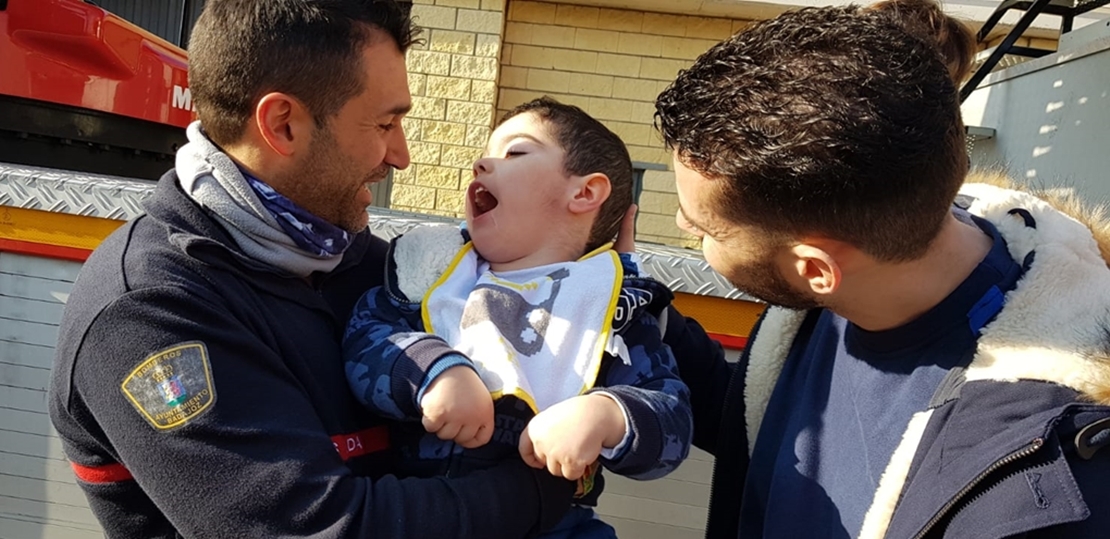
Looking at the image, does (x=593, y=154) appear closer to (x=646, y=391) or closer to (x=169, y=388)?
(x=646, y=391)

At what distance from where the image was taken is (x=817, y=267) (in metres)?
1.54

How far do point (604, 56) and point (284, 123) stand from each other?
5.56 meters

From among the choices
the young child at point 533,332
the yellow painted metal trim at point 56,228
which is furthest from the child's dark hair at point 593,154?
the yellow painted metal trim at point 56,228

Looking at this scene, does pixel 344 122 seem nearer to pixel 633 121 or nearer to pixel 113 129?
pixel 113 129

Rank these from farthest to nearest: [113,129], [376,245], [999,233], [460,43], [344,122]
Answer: [460,43] → [113,129] → [376,245] → [344,122] → [999,233]

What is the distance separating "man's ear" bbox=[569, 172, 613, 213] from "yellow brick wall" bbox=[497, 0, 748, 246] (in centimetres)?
496

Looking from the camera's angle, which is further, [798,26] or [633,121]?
[633,121]

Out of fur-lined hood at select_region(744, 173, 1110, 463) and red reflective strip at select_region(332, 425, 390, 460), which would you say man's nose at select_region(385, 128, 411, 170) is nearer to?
red reflective strip at select_region(332, 425, 390, 460)

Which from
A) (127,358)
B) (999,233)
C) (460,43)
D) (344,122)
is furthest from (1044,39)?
(127,358)

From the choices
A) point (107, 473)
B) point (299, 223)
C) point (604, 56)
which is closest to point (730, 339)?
point (299, 223)

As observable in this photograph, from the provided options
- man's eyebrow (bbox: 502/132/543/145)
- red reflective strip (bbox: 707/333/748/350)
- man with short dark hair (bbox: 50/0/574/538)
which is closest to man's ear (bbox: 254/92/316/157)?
man with short dark hair (bbox: 50/0/574/538)

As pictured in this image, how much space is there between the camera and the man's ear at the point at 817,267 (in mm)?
1510

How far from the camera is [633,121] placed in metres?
7.03

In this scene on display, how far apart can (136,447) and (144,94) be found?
332 centimetres
